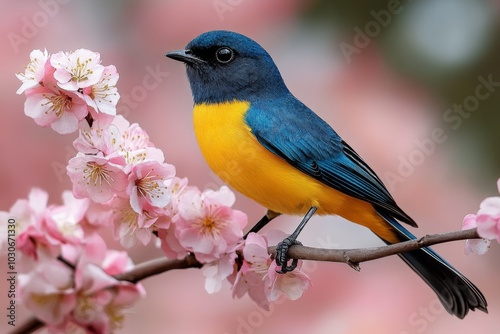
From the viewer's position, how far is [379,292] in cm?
317

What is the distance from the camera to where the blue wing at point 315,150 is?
245 cm

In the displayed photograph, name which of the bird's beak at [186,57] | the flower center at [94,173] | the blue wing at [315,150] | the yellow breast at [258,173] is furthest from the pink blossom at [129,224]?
the bird's beak at [186,57]

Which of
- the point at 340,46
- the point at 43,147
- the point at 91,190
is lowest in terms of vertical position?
the point at 43,147

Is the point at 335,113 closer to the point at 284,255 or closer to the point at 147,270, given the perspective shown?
the point at 284,255

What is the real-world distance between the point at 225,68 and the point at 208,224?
84 cm

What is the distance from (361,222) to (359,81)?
104 cm

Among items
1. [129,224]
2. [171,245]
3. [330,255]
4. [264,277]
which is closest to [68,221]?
[129,224]

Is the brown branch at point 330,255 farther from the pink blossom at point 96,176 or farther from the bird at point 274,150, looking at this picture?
the bird at point 274,150

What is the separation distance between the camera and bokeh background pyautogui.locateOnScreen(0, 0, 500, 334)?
3.12 metres

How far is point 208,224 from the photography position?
1934 millimetres

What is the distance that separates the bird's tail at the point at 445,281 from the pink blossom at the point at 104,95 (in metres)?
1.00

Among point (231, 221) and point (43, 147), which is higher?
point (231, 221)

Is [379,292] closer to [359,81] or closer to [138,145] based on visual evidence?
[359,81]

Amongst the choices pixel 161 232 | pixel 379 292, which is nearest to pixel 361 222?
pixel 379 292
